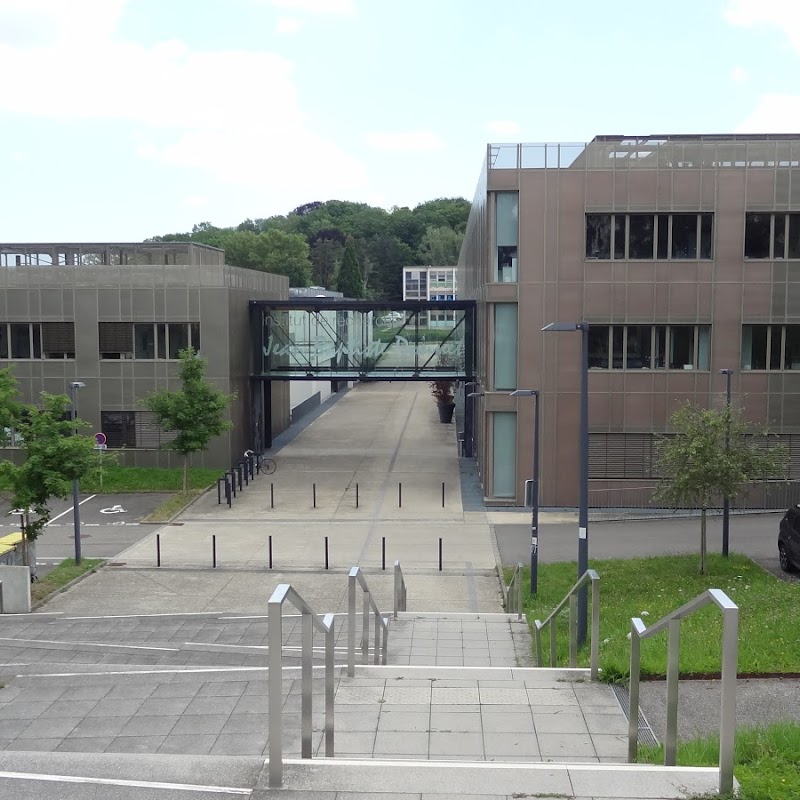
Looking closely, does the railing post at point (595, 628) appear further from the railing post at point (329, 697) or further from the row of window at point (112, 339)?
the row of window at point (112, 339)

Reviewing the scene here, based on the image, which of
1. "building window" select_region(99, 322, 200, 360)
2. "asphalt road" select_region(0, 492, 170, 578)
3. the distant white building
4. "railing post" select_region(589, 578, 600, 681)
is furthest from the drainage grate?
the distant white building

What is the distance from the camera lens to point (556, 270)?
28812 mm

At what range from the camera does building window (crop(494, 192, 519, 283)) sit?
29031mm

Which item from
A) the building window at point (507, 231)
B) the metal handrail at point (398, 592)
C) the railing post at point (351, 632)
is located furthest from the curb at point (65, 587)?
the building window at point (507, 231)

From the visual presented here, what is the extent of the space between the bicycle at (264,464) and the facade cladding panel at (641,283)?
10444 millimetres

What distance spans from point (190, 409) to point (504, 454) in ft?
31.0

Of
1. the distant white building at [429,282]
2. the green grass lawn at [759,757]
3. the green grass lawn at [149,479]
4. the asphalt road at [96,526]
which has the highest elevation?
the distant white building at [429,282]

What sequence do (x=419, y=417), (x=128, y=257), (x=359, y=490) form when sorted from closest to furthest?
(x=359, y=490)
(x=128, y=257)
(x=419, y=417)

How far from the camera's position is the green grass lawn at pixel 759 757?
5.55m

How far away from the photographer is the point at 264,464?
3641 centimetres

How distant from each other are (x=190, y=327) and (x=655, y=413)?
15.9 m

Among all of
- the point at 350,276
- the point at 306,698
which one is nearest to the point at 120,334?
the point at 306,698

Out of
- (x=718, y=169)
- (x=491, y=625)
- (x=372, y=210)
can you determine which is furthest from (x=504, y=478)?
(x=372, y=210)

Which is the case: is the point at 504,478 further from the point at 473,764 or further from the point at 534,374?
the point at 473,764
